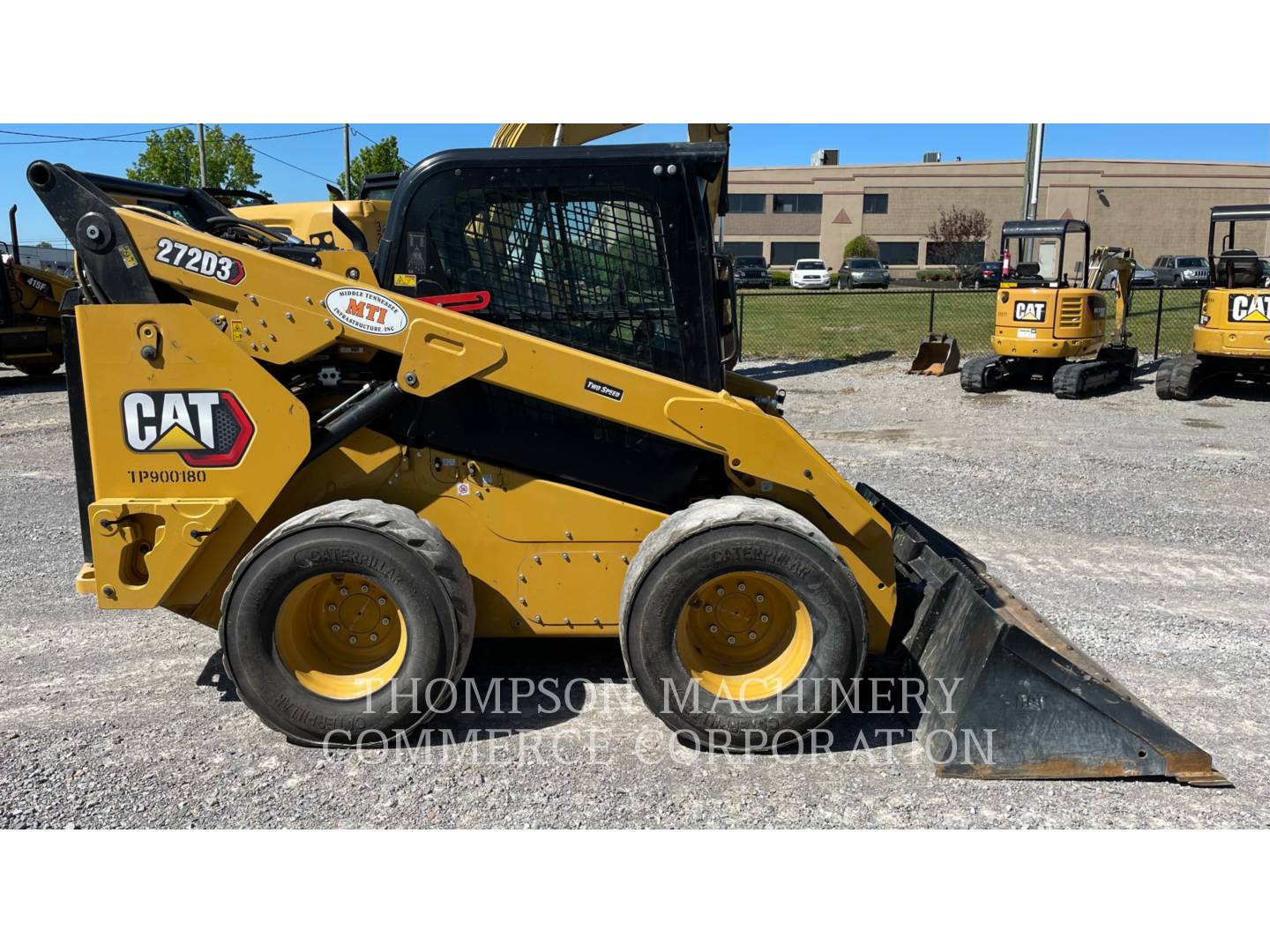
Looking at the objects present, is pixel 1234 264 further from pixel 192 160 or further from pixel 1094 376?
pixel 192 160

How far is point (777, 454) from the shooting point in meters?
4.19

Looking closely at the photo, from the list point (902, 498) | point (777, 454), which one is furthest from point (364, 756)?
point (902, 498)

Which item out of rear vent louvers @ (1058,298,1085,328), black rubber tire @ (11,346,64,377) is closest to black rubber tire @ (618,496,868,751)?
rear vent louvers @ (1058,298,1085,328)

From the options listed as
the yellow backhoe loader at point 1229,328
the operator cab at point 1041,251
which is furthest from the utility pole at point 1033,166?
the yellow backhoe loader at point 1229,328

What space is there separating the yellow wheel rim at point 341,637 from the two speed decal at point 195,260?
1.33 m

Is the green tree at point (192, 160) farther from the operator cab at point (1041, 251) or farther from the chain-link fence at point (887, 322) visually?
the operator cab at point (1041, 251)

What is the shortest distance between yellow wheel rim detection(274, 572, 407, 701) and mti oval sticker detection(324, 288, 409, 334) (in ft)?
3.42

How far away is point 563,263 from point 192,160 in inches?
1199

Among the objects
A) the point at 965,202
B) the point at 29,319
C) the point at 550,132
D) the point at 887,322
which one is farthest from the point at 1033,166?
the point at 965,202

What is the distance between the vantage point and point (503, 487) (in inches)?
172

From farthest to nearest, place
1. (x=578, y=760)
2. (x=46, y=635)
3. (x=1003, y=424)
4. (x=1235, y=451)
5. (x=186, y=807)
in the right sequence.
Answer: (x=1003, y=424), (x=1235, y=451), (x=46, y=635), (x=578, y=760), (x=186, y=807)

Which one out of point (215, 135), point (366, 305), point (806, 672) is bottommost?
point (806, 672)

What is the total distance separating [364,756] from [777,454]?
2.14 meters

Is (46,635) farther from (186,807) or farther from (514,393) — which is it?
(514,393)
